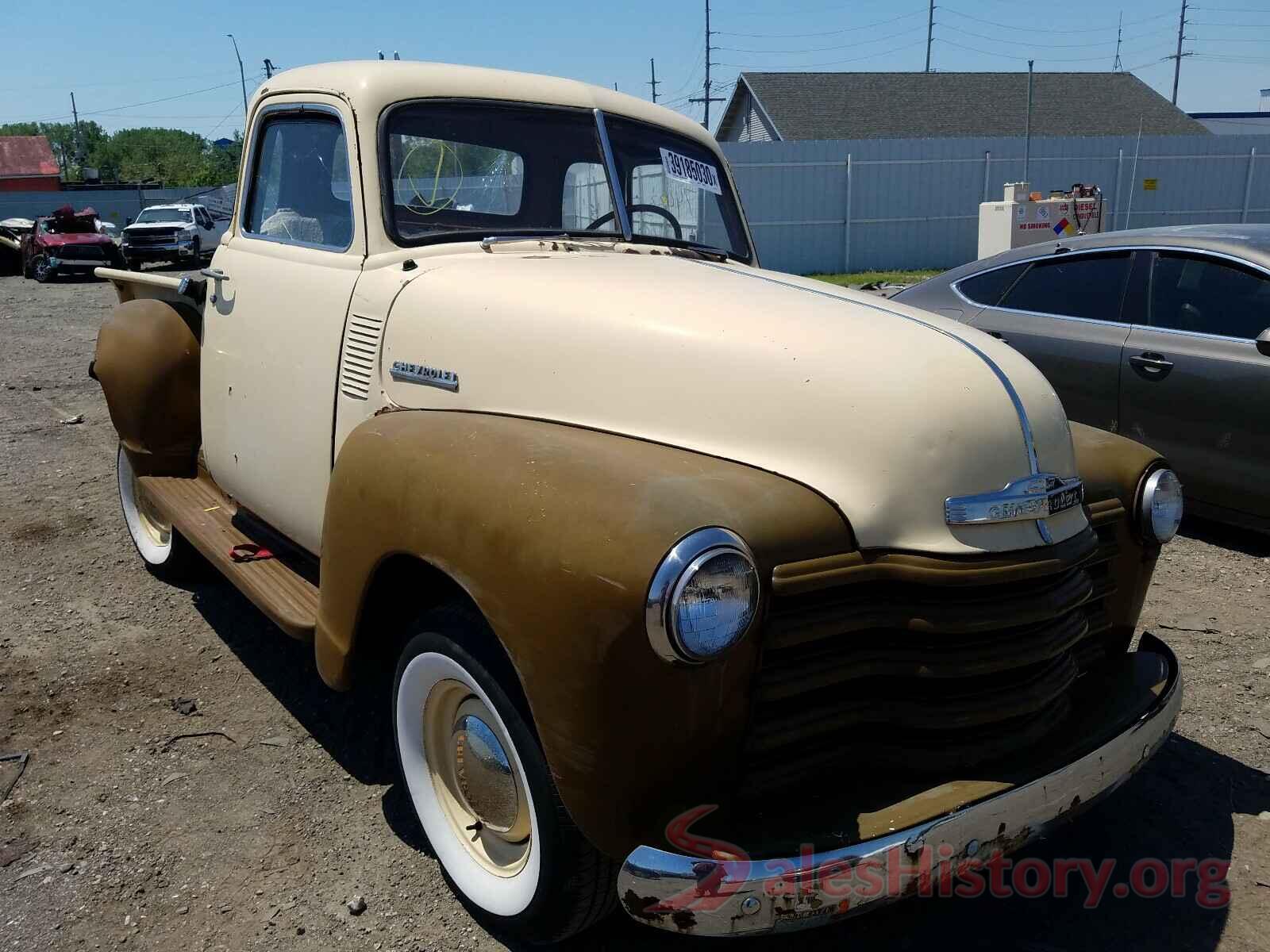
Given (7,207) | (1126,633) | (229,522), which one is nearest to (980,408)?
(1126,633)

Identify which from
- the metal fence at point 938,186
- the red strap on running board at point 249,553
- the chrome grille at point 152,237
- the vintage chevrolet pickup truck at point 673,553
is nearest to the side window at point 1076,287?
the vintage chevrolet pickup truck at point 673,553

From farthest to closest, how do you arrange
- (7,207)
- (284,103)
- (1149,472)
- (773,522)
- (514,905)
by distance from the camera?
(7,207), (284,103), (1149,472), (514,905), (773,522)

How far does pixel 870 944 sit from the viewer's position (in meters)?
2.45

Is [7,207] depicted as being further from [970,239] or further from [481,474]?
[481,474]

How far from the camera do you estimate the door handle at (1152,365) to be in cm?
504

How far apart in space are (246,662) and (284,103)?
2.08m

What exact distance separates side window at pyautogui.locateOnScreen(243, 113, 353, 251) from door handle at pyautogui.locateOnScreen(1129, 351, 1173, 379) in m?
3.96

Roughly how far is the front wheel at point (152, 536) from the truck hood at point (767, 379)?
2269 mm

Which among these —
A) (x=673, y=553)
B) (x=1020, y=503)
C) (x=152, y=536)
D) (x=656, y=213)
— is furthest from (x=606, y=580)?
(x=152, y=536)

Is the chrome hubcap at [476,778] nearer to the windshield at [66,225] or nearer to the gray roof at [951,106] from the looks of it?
the windshield at [66,225]

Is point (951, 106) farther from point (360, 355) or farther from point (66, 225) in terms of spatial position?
point (360, 355)

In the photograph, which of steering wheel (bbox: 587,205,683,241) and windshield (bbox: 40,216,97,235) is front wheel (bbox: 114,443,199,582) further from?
windshield (bbox: 40,216,97,235)

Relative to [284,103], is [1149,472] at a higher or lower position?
lower

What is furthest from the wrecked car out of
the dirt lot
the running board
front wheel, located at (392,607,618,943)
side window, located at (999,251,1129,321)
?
front wheel, located at (392,607,618,943)
